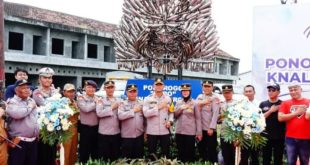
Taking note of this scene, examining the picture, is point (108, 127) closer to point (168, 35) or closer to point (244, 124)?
point (244, 124)

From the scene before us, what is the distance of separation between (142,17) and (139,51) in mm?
691

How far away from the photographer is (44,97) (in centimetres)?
679

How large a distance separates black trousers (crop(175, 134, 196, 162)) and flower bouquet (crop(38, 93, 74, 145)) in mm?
2037

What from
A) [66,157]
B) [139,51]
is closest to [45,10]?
[139,51]

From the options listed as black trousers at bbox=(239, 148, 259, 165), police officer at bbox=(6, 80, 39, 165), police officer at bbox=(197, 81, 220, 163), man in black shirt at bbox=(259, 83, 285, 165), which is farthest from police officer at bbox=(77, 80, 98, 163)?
man in black shirt at bbox=(259, 83, 285, 165)

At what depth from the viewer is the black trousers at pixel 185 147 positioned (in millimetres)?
7453

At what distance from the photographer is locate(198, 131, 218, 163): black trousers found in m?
7.46

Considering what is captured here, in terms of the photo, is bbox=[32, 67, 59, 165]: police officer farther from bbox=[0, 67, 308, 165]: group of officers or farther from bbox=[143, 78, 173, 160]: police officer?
bbox=[143, 78, 173, 160]: police officer

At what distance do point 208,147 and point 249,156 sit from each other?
69cm

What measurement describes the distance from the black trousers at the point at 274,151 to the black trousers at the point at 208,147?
0.83 metres

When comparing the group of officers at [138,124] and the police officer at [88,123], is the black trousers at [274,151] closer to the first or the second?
the group of officers at [138,124]

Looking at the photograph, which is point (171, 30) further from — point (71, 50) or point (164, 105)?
point (71, 50)

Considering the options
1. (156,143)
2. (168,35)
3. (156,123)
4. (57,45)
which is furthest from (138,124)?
(57,45)

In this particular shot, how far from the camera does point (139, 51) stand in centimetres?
911
